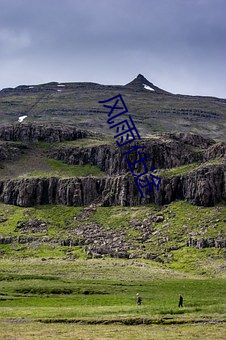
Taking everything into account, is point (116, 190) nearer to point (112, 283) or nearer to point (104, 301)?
point (112, 283)

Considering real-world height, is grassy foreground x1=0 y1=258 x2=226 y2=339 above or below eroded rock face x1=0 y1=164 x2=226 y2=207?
below

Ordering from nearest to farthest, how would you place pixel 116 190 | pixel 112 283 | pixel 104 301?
pixel 104 301
pixel 112 283
pixel 116 190

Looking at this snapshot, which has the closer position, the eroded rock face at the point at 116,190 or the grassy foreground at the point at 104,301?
the grassy foreground at the point at 104,301

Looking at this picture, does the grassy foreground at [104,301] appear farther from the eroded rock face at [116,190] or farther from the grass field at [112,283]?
the eroded rock face at [116,190]

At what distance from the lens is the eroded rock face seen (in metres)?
170

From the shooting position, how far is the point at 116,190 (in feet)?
609

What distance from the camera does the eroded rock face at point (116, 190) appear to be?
170m

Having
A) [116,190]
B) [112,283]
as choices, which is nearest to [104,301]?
[112,283]

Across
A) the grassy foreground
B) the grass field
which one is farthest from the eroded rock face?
the grassy foreground

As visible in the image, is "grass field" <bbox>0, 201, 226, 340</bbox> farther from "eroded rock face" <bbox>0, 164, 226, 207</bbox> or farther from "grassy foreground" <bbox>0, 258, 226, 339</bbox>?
"eroded rock face" <bbox>0, 164, 226, 207</bbox>

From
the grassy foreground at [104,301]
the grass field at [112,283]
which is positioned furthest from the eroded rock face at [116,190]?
the grassy foreground at [104,301]

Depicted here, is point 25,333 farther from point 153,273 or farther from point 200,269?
point 200,269

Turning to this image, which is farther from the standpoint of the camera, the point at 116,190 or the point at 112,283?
the point at 116,190

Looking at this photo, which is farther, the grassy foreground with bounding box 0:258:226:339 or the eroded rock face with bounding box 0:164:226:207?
the eroded rock face with bounding box 0:164:226:207
